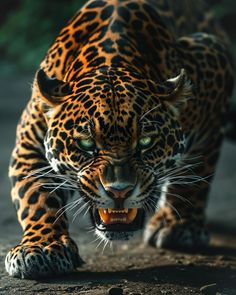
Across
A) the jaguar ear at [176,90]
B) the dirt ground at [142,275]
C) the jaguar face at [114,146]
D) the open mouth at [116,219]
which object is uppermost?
the jaguar ear at [176,90]

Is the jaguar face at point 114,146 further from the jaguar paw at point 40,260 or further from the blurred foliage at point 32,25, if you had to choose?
the blurred foliage at point 32,25

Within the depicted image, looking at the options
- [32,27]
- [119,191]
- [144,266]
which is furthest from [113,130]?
[32,27]

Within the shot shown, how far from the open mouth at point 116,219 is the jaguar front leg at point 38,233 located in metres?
0.52

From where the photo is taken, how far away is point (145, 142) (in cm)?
638

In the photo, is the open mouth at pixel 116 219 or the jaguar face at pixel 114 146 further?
the open mouth at pixel 116 219

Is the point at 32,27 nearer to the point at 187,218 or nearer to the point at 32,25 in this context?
the point at 32,25

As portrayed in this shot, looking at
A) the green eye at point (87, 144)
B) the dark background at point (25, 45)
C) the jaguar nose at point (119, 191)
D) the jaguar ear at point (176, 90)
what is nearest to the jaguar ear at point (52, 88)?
the green eye at point (87, 144)

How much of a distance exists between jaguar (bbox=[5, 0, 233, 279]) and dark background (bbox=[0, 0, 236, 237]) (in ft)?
12.7

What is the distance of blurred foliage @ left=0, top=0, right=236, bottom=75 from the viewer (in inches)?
630

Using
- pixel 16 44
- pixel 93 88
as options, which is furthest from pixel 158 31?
pixel 16 44

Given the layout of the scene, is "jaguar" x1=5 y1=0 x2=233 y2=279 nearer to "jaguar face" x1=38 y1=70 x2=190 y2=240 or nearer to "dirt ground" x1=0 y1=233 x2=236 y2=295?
"jaguar face" x1=38 y1=70 x2=190 y2=240

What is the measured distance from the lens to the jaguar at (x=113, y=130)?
625cm

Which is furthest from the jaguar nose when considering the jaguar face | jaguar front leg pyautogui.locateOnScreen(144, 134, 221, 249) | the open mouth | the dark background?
the dark background

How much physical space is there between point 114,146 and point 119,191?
1.21 ft
